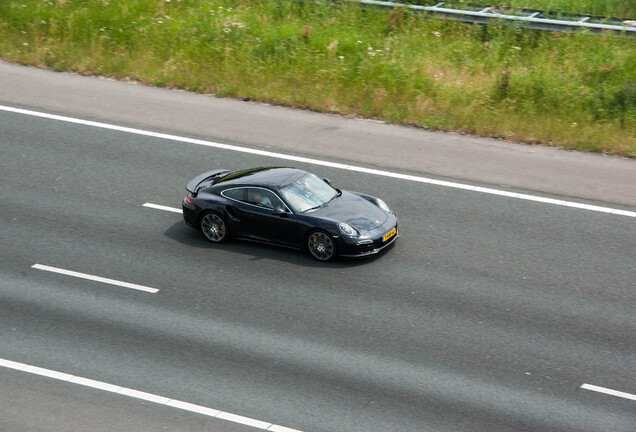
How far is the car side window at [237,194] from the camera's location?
1469 cm

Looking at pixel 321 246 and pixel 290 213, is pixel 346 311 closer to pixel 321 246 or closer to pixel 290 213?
pixel 321 246

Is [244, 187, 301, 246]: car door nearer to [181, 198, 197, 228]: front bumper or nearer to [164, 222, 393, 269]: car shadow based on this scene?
[164, 222, 393, 269]: car shadow

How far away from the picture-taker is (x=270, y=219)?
14.4m

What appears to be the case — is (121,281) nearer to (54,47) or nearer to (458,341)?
(458,341)

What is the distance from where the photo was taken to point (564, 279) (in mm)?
13727

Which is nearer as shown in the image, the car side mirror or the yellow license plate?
the yellow license plate

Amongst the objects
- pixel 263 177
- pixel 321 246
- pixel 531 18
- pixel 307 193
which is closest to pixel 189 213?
pixel 263 177

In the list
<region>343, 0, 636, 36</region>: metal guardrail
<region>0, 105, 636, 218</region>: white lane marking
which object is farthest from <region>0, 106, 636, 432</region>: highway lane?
<region>343, 0, 636, 36</region>: metal guardrail

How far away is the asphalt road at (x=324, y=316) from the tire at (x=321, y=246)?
0.17m

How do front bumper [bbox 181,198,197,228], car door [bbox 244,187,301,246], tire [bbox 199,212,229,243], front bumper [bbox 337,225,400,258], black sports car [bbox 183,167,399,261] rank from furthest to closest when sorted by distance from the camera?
front bumper [bbox 181,198,197,228] → tire [bbox 199,212,229,243] → car door [bbox 244,187,301,246] → black sports car [bbox 183,167,399,261] → front bumper [bbox 337,225,400,258]

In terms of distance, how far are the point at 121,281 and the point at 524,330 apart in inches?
241

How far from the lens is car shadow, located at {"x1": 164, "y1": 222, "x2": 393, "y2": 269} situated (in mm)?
14133

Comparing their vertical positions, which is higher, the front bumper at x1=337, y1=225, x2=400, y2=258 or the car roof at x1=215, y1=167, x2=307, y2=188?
the car roof at x1=215, y1=167, x2=307, y2=188

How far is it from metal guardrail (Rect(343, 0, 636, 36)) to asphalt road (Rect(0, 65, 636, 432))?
21.8 feet
